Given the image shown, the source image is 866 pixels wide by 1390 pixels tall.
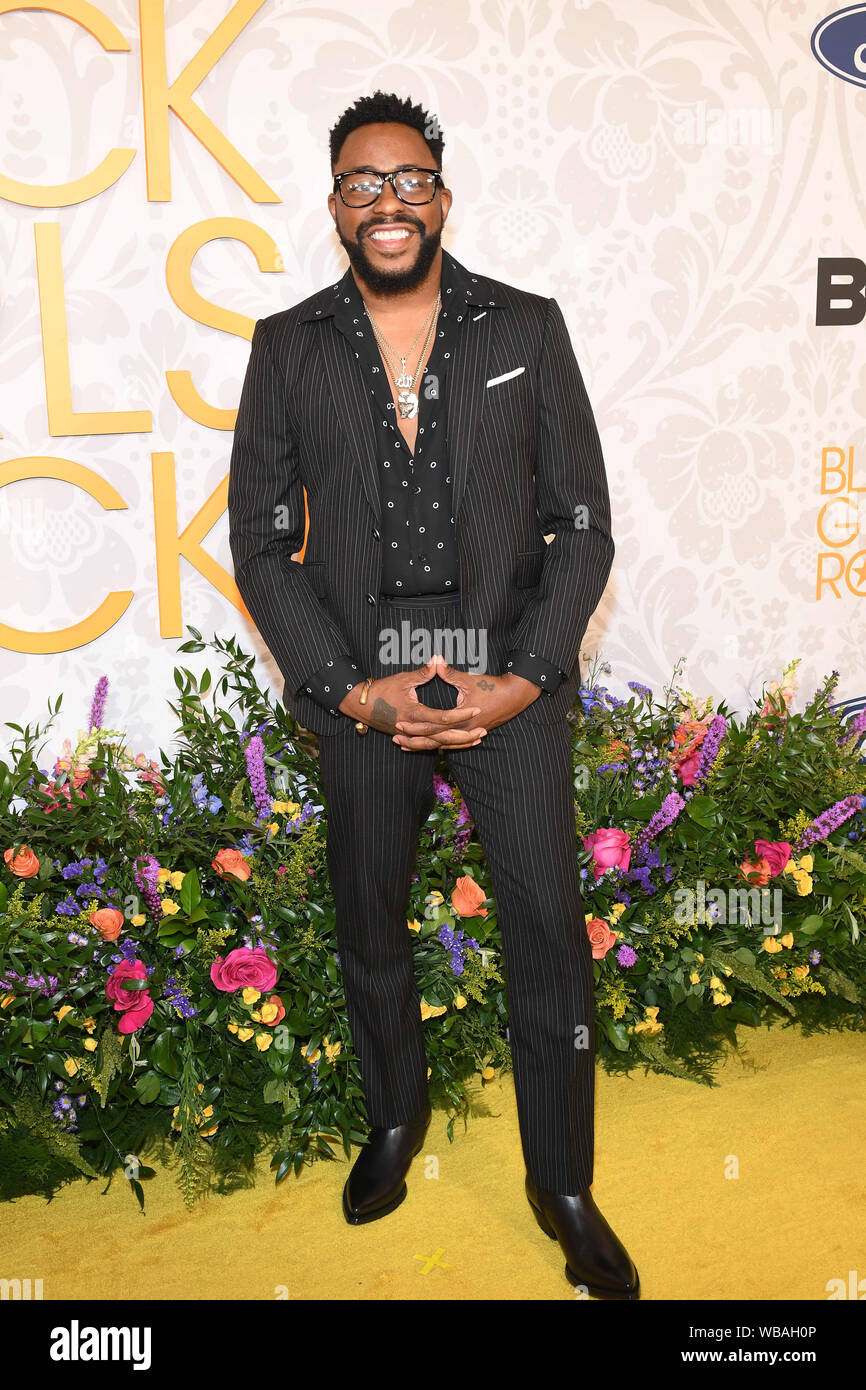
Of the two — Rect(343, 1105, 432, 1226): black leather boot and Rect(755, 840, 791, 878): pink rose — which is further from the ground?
Rect(755, 840, 791, 878): pink rose

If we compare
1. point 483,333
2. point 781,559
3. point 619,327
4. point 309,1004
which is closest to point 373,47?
point 619,327

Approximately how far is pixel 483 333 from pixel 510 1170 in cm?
190

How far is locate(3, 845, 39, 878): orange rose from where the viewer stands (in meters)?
2.81

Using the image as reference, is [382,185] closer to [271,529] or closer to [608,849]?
[271,529]

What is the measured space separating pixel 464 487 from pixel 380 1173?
1513 millimetres

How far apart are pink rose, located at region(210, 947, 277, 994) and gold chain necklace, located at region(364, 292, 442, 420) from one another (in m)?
1.28

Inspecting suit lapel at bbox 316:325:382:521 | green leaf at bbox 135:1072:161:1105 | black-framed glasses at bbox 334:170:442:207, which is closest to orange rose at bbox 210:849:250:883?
green leaf at bbox 135:1072:161:1105

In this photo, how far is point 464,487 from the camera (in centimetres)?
230

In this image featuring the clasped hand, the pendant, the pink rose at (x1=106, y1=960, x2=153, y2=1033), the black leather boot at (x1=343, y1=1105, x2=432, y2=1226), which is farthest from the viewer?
the pink rose at (x1=106, y1=960, x2=153, y2=1033)

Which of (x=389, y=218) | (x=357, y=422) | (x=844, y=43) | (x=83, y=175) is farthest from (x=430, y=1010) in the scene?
(x=844, y=43)

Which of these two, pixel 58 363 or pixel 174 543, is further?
pixel 174 543

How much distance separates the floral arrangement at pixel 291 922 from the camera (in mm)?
2744

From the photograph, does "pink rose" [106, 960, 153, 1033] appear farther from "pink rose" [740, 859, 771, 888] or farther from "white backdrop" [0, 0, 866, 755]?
"pink rose" [740, 859, 771, 888]

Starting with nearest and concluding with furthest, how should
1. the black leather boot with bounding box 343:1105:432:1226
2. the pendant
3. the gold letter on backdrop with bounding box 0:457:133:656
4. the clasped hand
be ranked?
the clasped hand, the pendant, the black leather boot with bounding box 343:1105:432:1226, the gold letter on backdrop with bounding box 0:457:133:656
